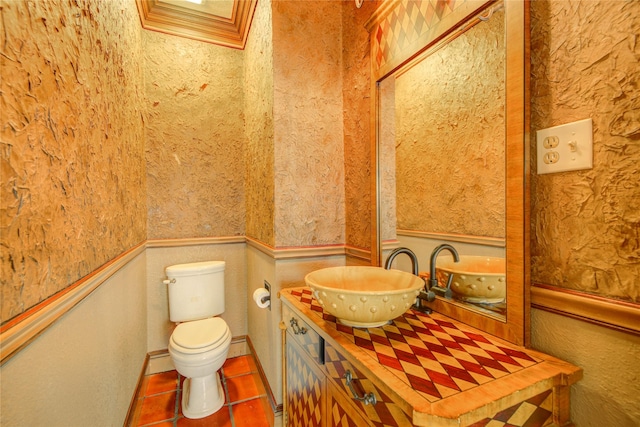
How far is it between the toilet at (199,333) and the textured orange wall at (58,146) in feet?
2.27

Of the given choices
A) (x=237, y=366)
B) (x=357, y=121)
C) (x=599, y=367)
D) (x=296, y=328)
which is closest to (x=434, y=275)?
(x=599, y=367)

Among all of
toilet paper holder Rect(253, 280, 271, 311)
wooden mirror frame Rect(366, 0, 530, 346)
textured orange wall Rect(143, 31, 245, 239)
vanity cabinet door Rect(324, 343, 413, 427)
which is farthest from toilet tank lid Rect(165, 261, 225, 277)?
wooden mirror frame Rect(366, 0, 530, 346)

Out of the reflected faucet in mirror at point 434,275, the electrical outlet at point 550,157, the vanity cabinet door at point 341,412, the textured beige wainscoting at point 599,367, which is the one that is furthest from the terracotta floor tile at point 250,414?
the electrical outlet at point 550,157

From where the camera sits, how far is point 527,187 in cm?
80

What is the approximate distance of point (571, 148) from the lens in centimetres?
72

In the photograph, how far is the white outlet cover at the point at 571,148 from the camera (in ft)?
2.26

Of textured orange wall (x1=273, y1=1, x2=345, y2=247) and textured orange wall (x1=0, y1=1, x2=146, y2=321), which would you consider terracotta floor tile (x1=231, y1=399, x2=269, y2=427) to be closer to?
textured orange wall (x1=273, y1=1, x2=345, y2=247)

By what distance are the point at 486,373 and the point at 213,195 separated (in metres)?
2.23

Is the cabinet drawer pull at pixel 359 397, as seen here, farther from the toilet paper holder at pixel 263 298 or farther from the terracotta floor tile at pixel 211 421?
the terracotta floor tile at pixel 211 421

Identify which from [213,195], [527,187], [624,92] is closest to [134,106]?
[213,195]

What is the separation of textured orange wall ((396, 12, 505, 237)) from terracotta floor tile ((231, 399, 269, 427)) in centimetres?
153

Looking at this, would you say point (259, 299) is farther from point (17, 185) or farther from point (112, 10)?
point (112, 10)

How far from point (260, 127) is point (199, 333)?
1.43m

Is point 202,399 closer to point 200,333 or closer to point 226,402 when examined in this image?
point 226,402
